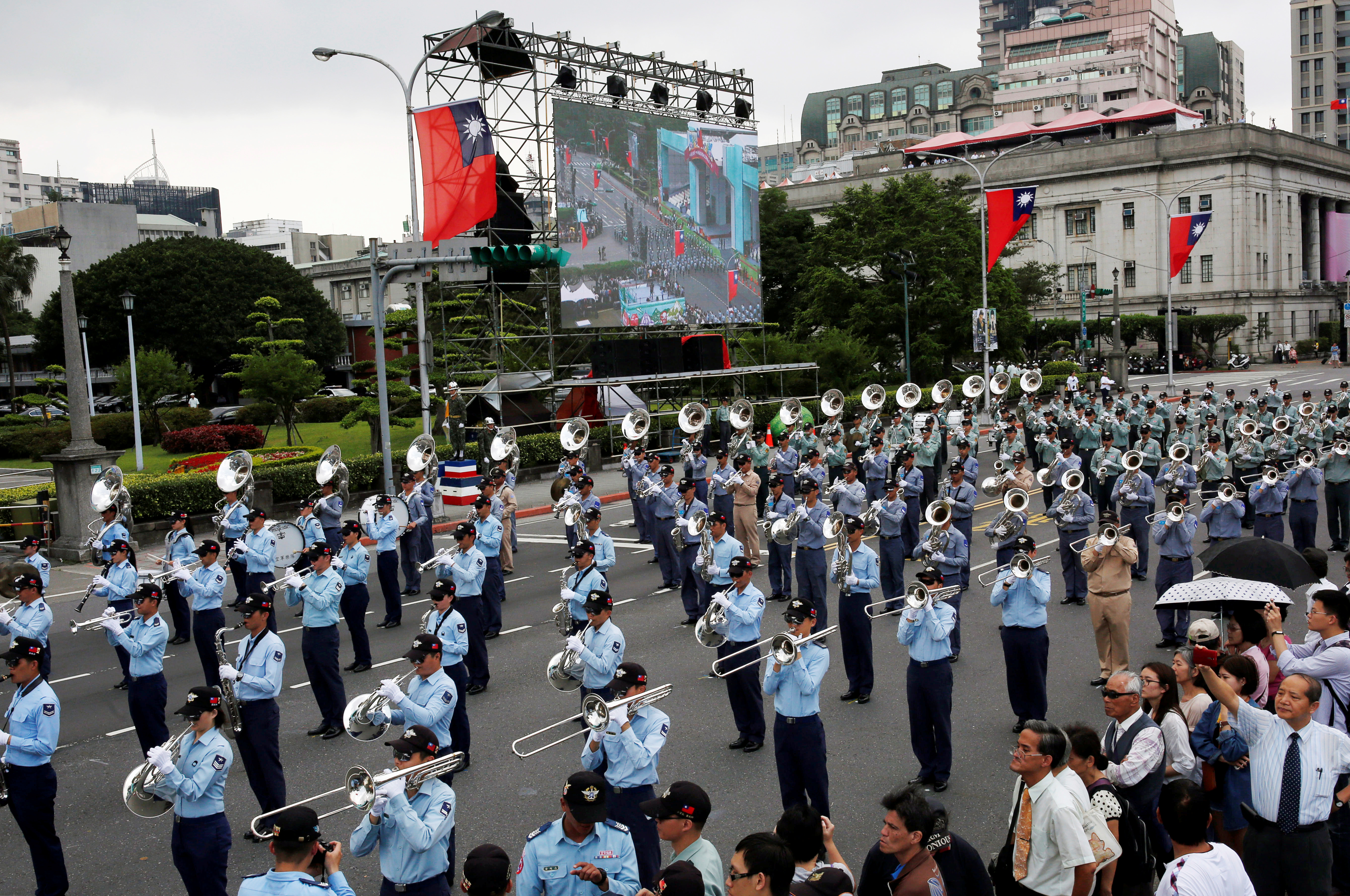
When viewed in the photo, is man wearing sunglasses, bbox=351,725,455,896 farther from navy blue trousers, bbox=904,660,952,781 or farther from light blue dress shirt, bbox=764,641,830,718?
navy blue trousers, bbox=904,660,952,781

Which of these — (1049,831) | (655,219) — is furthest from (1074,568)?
(655,219)

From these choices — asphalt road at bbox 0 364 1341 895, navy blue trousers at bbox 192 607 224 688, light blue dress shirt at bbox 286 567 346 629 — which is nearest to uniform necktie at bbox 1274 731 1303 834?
asphalt road at bbox 0 364 1341 895

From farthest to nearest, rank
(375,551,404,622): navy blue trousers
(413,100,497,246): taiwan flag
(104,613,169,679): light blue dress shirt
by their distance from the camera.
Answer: (413,100,497,246): taiwan flag
(375,551,404,622): navy blue trousers
(104,613,169,679): light blue dress shirt

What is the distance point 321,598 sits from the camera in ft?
34.5

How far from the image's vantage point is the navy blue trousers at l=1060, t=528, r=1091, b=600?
1431cm

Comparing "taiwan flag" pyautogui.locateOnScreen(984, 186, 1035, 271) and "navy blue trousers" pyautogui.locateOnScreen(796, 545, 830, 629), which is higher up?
"taiwan flag" pyautogui.locateOnScreen(984, 186, 1035, 271)

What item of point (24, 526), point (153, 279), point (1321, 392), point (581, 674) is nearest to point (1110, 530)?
point (581, 674)

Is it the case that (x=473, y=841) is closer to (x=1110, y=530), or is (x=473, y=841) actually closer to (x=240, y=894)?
(x=240, y=894)

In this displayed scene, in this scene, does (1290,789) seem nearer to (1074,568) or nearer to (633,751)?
(633,751)

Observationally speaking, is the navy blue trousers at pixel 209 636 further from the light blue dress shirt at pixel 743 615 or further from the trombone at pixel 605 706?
the trombone at pixel 605 706

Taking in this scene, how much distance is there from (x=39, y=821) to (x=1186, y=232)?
43.9 metres

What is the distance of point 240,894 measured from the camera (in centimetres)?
507

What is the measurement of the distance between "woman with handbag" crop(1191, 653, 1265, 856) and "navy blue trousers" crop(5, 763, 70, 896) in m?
7.72

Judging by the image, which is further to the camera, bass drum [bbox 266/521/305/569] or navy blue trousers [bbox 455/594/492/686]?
bass drum [bbox 266/521/305/569]
